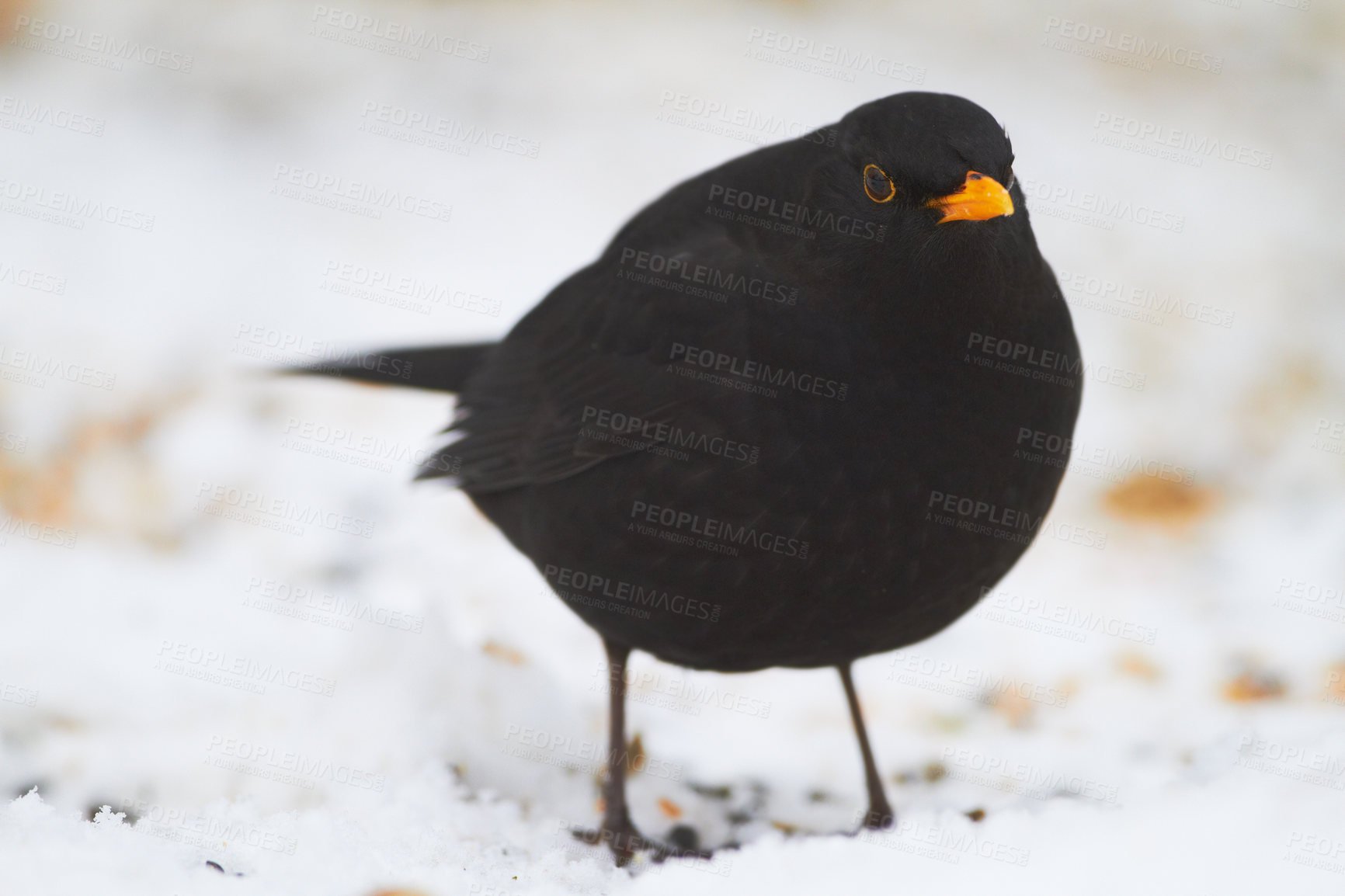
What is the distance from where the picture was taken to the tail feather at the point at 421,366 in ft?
14.4

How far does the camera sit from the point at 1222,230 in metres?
6.27

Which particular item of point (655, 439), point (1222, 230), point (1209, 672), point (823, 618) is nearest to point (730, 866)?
point (823, 618)

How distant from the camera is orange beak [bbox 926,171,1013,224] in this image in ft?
9.00

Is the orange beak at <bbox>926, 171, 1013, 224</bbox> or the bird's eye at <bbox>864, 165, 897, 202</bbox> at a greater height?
the orange beak at <bbox>926, 171, 1013, 224</bbox>

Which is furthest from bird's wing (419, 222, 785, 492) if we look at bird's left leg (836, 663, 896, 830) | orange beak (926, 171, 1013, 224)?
bird's left leg (836, 663, 896, 830)

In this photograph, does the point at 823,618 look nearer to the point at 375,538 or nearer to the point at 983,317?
the point at 983,317

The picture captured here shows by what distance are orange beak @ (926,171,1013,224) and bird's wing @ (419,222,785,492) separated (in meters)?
0.60

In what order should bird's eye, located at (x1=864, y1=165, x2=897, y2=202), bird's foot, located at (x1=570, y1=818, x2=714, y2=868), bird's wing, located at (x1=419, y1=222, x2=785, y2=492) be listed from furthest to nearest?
bird's foot, located at (x1=570, y1=818, x2=714, y2=868), bird's wing, located at (x1=419, y1=222, x2=785, y2=492), bird's eye, located at (x1=864, y1=165, x2=897, y2=202)

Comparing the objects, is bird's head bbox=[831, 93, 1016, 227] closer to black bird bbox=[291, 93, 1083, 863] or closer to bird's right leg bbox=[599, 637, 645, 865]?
black bird bbox=[291, 93, 1083, 863]

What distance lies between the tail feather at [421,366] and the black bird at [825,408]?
0.86 metres

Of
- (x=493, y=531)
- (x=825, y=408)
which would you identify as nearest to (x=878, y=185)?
(x=825, y=408)

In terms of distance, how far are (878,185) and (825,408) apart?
1.77 feet

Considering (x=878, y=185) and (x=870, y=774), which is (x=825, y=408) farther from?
(x=870, y=774)

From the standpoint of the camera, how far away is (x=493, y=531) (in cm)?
541
